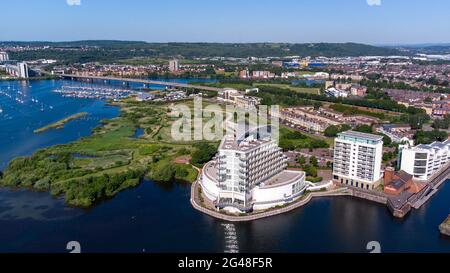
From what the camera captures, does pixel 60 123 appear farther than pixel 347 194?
Yes

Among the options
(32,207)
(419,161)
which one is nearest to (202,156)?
(32,207)

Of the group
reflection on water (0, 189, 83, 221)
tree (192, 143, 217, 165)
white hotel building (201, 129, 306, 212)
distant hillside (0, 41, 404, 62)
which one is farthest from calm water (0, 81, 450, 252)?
distant hillside (0, 41, 404, 62)

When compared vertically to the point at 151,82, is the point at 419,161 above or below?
below

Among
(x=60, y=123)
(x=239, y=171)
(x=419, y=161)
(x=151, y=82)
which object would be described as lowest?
(x=60, y=123)

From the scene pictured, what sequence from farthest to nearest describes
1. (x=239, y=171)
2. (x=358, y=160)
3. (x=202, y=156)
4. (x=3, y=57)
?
1. (x=3, y=57)
2. (x=202, y=156)
3. (x=358, y=160)
4. (x=239, y=171)

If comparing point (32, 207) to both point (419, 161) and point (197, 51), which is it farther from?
point (197, 51)

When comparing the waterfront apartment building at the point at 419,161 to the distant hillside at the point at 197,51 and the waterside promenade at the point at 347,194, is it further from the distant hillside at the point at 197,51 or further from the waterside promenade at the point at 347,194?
the distant hillside at the point at 197,51
